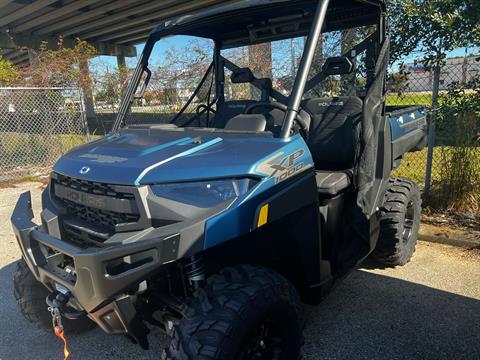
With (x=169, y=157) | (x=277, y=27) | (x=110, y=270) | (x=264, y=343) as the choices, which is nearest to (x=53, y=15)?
(x=277, y=27)

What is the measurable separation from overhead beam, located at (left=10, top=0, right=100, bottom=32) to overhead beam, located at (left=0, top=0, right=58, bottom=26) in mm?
623

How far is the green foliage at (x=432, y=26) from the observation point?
3482mm

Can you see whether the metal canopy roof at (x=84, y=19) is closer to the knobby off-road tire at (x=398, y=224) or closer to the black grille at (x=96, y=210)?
the knobby off-road tire at (x=398, y=224)

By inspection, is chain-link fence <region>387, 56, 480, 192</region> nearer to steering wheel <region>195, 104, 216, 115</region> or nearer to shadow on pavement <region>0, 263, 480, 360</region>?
shadow on pavement <region>0, 263, 480, 360</region>

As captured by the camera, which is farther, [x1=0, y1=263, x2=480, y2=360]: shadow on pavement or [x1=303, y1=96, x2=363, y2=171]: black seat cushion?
[x1=303, y1=96, x2=363, y2=171]: black seat cushion

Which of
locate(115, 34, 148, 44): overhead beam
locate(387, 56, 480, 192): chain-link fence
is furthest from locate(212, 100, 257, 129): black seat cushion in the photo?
locate(115, 34, 148, 44): overhead beam

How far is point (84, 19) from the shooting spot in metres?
17.7

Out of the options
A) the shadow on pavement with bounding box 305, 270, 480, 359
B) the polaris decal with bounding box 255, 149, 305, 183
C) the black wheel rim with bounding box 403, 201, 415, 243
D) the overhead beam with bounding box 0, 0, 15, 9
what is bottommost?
the shadow on pavement with bounding box 305, 270, 480, 359

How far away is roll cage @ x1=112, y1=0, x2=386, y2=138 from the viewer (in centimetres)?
254

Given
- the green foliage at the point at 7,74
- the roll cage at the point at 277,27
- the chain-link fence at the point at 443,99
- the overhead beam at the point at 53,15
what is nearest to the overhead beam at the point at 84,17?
the overhead beam at the point at 53,15

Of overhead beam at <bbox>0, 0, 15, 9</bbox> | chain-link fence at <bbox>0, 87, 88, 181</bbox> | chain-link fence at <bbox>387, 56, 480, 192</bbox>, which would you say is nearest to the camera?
chain-link fence at <bbox>387, 56, 480, 192</bbox>

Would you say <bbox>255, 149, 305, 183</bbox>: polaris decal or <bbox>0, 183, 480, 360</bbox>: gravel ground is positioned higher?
<bbox>255, 149, 305, 183</bbox>: polaris decal

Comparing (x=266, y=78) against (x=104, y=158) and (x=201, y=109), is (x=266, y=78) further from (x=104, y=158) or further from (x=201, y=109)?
(x=104, y=158)

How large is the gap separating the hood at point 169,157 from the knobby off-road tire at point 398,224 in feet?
5.83
